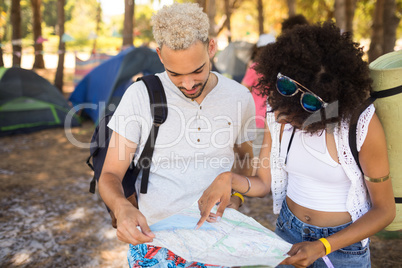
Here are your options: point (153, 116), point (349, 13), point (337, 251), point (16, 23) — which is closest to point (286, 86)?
point (153, 116)

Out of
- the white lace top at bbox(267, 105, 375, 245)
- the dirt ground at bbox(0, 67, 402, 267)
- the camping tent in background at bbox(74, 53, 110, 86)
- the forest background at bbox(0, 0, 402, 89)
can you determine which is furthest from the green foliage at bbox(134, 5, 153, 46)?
the white lace top at bbox(267, 105, 375, 245)

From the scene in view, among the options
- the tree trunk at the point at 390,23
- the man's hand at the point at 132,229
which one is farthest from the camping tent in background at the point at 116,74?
the man's hand at the point at 132,229

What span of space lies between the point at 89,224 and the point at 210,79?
2690 millimetres

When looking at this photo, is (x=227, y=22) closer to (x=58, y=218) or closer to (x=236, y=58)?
(x=236, y=58)

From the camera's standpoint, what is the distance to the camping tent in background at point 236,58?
9203 millimetres

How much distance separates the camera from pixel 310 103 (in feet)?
4.64

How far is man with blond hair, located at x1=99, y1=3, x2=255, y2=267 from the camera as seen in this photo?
5.31 feet

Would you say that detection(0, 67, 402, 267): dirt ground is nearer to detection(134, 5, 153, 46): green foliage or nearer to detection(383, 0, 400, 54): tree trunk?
detection(383, 0, 400, 54): tree trunk

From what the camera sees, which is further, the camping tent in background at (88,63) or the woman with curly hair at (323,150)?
the camping tent in background at (88,63)

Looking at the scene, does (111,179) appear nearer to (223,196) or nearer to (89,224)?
(223,196)

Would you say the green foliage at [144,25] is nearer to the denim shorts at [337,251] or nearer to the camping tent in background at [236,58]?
the camping tent in background at [236,58]

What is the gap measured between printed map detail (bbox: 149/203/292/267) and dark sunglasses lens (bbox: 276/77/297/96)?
0.61 metres

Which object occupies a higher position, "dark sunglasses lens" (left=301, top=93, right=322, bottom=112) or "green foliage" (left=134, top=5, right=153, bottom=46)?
"green foliage" (left=134, top=5, right=153, bottom=46)

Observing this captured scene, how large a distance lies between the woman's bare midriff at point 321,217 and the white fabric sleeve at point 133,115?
35.1 inches
